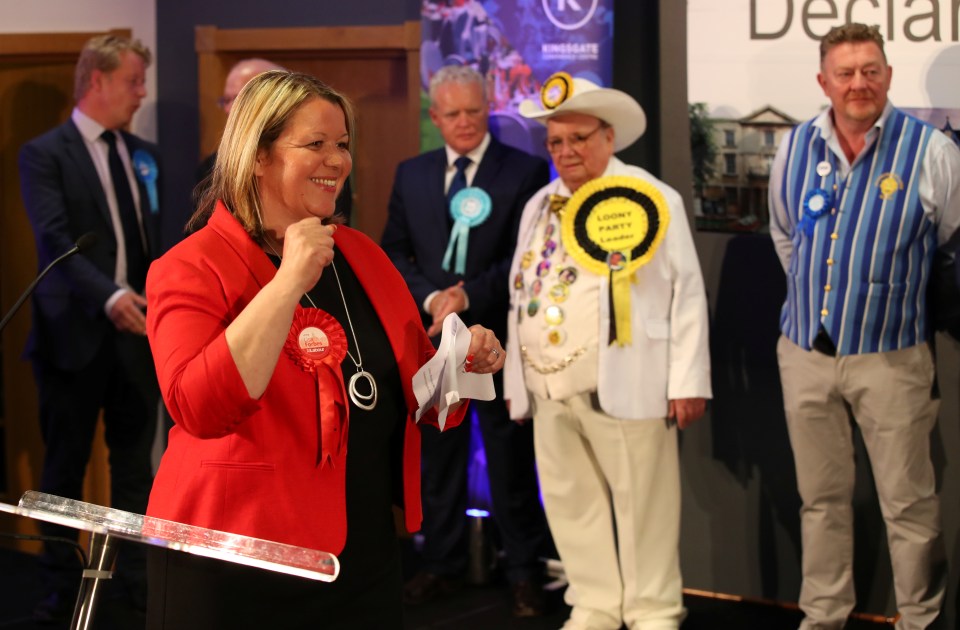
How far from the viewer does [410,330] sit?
6.32ft

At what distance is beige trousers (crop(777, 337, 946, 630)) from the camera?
341cm

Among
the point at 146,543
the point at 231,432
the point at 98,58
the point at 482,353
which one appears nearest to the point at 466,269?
the point at 98,58

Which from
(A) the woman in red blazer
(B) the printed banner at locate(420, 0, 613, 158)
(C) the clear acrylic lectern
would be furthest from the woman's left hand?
(B) the printed banner at locate(420, 0, 613, 158)

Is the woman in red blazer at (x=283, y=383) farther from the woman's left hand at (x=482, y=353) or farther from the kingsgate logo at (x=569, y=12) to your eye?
the kingsgate logo at (x=569, y=12)

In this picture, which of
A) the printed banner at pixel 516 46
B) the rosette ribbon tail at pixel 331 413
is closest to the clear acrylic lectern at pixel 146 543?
the rosette ribbon tail at pixel 331 413

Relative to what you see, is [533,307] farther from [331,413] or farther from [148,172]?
[331,413]

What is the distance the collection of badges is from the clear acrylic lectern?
2418mm

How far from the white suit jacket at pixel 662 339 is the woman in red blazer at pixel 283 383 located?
1.69 meters

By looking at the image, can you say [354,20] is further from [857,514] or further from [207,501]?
[207,501]

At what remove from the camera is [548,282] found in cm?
369

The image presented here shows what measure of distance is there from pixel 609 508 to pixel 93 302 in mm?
1891

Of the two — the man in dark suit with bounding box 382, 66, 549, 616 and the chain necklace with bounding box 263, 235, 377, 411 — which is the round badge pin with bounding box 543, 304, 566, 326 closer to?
the man in dark suit with bounding box 382, 66, 549, 616

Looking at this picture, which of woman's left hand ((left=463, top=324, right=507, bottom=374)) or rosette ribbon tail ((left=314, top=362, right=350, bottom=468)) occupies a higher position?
woman's left hand ((left=463, top=324, right=507, bottom=374))

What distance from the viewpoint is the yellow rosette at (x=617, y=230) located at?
3566mm
